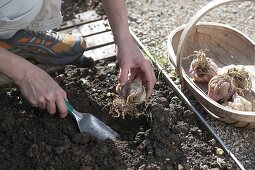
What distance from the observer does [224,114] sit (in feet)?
6.29

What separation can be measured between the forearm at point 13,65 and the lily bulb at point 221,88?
0.83 metres

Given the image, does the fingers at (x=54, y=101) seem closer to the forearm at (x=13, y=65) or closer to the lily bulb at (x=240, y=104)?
the forearm at (x=13, y=65)

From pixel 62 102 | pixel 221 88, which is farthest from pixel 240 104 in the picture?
pixel 62 102

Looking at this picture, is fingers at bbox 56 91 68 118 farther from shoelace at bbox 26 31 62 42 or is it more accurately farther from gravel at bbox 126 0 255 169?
gravel at bbox 126 0 255 169

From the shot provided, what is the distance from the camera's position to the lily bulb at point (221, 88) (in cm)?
205

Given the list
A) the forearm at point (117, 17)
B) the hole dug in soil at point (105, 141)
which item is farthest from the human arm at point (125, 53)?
the hole dug in soil at point (105, 141)

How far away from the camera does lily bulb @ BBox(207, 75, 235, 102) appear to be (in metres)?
2.05

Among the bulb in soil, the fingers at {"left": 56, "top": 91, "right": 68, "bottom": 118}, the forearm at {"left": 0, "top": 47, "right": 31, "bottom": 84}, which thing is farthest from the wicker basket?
the forearm at {"left": 0, "top": 47, "right": 31, "bottom": 84}

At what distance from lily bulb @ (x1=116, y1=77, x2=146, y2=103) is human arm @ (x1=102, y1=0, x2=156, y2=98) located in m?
0.02

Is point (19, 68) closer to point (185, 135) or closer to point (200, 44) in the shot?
point (185, 135)

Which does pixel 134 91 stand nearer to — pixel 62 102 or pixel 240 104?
pixel 62 102

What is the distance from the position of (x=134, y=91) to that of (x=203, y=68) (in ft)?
1.46

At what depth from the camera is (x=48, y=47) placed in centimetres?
224

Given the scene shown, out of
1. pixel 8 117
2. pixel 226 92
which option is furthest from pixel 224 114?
pixel 8 117
